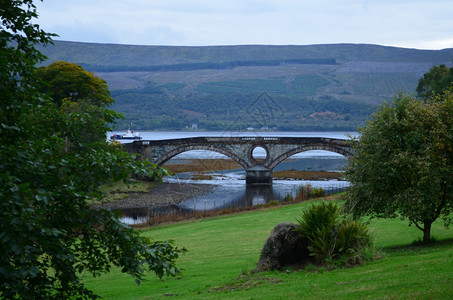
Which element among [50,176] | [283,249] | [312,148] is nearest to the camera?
[50,176]

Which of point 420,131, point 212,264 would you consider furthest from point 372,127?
point 212,264

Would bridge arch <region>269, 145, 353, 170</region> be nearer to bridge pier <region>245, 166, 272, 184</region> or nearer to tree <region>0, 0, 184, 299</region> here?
bridge pier <region>245, 166, 272, 184</region>

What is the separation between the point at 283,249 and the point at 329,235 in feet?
4.36

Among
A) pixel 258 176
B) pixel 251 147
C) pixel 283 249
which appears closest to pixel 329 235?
pixel 283 249

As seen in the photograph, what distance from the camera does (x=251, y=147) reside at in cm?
7256

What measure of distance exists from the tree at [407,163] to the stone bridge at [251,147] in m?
51.1

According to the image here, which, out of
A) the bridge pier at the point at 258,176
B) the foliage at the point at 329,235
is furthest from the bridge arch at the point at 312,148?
the foliage at the point at 329,235

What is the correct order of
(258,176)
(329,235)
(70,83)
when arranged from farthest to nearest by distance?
(258,176) → (70,83) → (329,235)

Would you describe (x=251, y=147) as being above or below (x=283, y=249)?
above

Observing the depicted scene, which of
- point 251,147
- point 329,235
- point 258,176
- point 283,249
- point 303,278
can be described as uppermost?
point 251,147

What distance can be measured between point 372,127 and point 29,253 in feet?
48.8

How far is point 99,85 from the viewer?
67250 mm

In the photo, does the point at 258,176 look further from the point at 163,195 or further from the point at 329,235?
the point at 329,235

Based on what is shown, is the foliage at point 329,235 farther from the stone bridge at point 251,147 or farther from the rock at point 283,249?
the stone bridge at point 251,147
